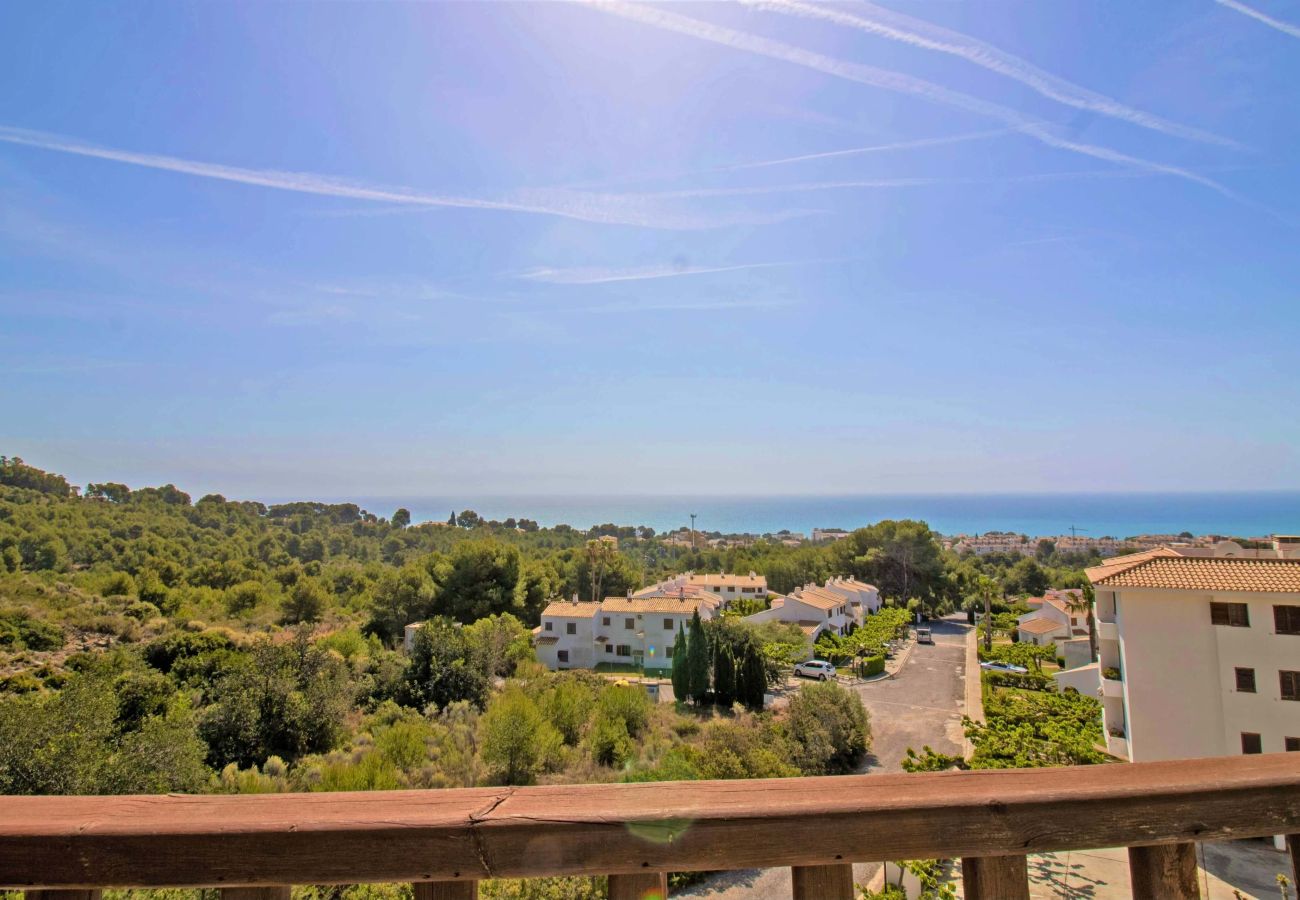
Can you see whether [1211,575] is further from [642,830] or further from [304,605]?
[304,605]

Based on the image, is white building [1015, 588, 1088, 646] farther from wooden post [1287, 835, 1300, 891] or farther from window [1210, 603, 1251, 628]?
wooden post [1287, 835, 1300, 891]

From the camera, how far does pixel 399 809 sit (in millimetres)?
1068

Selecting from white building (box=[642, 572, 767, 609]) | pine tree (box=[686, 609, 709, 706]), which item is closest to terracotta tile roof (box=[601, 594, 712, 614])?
pine tree (box=[686, 609, 709, 706])

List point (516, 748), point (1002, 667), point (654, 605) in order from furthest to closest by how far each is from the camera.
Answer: point (654, 605), point (1002, 667), point (516, 748)

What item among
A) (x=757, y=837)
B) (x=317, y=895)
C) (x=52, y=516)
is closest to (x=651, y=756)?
(x=317, y=895)

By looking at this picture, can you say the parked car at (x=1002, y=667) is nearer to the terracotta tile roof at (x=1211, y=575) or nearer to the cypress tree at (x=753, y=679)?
the cypress tree at (x=753, y=679)

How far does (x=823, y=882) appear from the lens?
113 centimetres

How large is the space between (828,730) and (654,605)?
1722 centimetres

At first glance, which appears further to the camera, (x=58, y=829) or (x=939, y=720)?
(x=939, y=720)

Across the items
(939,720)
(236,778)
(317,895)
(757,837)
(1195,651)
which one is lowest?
(939,720)

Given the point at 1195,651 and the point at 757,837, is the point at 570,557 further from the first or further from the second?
the point at 757,837

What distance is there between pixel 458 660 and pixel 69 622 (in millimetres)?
25249

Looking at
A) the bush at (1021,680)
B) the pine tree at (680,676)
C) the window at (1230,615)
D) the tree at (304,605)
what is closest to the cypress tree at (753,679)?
the pine tree at (680,676)

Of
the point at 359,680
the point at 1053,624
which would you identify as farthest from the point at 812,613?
the point at 359,680
